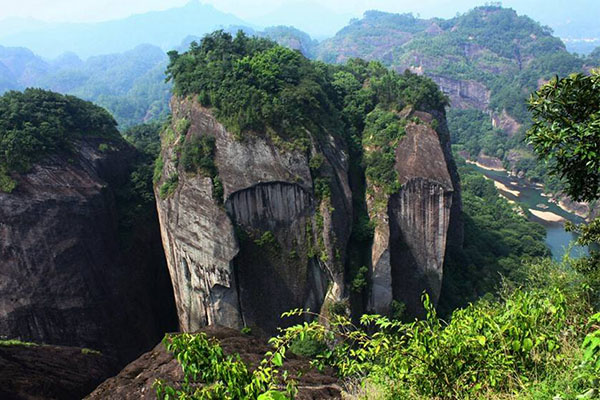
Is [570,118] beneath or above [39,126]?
beneath

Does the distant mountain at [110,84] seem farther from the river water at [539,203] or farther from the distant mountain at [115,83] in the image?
the river water at [539,203]


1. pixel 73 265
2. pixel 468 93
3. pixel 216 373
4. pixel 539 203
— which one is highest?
pixel 468 93

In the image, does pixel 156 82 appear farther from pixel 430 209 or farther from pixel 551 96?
pixel 551 96

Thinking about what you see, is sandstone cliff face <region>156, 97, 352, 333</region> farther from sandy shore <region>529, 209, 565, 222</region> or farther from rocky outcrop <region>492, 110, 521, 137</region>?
rocky outcrop <region>492, 110, 521, 137</region>

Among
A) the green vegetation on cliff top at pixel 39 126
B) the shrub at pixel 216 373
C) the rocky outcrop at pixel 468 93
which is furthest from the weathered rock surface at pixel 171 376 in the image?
the rocky outcrop at pixel 468 93

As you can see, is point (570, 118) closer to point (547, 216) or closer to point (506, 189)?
point (547, 216)

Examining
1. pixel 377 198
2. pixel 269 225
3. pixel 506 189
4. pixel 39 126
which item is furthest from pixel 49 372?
pixel 506 189

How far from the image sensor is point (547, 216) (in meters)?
51.6

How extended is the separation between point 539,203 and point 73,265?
5826cm

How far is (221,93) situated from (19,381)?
15771 mm

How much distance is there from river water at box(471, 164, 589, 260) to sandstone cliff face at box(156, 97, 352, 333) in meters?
31.4

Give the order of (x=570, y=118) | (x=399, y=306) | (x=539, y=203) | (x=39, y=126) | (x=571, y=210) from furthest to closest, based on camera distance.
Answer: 1. (x=539, y=203)
2. (x=571, y=210)
3. (x=399, y=306)
4. (x=39, y=126)
5. (x=570, y=118)

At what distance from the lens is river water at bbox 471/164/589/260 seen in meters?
45.6

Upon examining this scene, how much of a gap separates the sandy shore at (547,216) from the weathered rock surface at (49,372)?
171 feet
